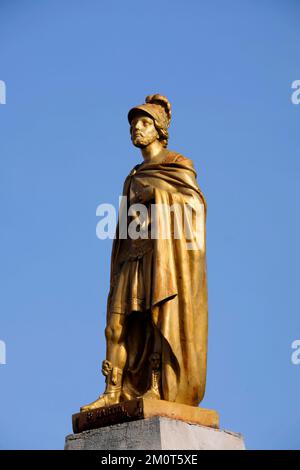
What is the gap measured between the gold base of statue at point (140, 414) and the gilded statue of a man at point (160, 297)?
195mm

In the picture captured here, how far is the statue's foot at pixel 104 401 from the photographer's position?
1157 cm

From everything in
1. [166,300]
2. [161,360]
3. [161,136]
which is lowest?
[161,360]

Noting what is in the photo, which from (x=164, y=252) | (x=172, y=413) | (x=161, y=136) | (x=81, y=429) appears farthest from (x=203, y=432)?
(x=161, y=136)

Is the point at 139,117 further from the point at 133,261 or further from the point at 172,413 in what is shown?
the point at 172,413

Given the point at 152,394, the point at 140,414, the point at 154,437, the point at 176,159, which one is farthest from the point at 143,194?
the point at 154,437

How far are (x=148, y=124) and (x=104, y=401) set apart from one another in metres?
4.09

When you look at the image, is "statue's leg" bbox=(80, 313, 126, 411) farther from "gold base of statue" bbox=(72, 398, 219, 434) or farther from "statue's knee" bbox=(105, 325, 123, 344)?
"gold base of statue" bbox=(72, 398, 219, 434)

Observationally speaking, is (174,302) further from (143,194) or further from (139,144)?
(139,144)

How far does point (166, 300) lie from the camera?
1168 centimetres

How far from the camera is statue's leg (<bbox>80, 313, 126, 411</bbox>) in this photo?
11.9 metres

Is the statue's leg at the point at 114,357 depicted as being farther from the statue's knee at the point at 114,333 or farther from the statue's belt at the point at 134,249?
the statue's belt at the point at 134,249
